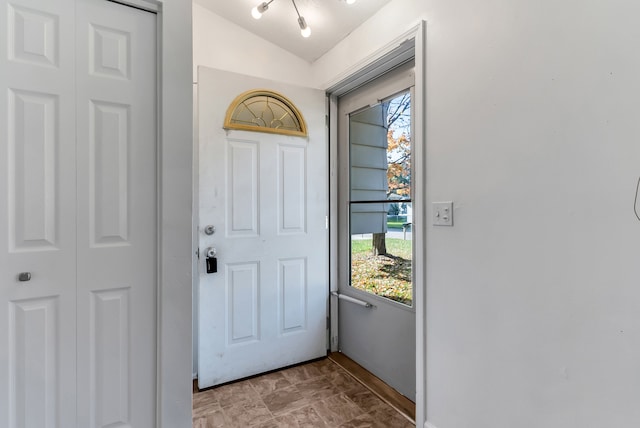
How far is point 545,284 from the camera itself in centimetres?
113

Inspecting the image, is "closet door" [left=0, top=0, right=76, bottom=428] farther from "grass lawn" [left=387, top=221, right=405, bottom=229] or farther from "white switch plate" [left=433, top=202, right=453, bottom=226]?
"grass lawn" [left=387, top=221, right=405, bottom=229]

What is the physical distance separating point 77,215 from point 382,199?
162 cm

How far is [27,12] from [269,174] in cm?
135

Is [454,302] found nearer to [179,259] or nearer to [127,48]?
[179,259]

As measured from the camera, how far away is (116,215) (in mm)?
1292

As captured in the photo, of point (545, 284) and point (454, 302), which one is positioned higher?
point (545, 284)

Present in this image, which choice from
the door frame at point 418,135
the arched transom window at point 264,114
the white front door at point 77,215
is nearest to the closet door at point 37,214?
the white front door at point 77,215

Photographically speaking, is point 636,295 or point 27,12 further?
point 27,12

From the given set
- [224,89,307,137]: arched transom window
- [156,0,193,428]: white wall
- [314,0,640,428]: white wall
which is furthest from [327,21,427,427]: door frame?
[156,0,193,428]: white wall

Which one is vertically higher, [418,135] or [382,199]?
[418,135]

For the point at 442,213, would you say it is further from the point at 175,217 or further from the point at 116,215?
the point at 116,215

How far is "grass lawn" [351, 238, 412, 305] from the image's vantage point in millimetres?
1940

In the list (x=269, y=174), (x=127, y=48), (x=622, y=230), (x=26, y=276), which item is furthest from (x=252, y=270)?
(x=622, y=230)

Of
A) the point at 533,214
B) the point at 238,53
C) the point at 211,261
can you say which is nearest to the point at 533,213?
the point at 533,214
